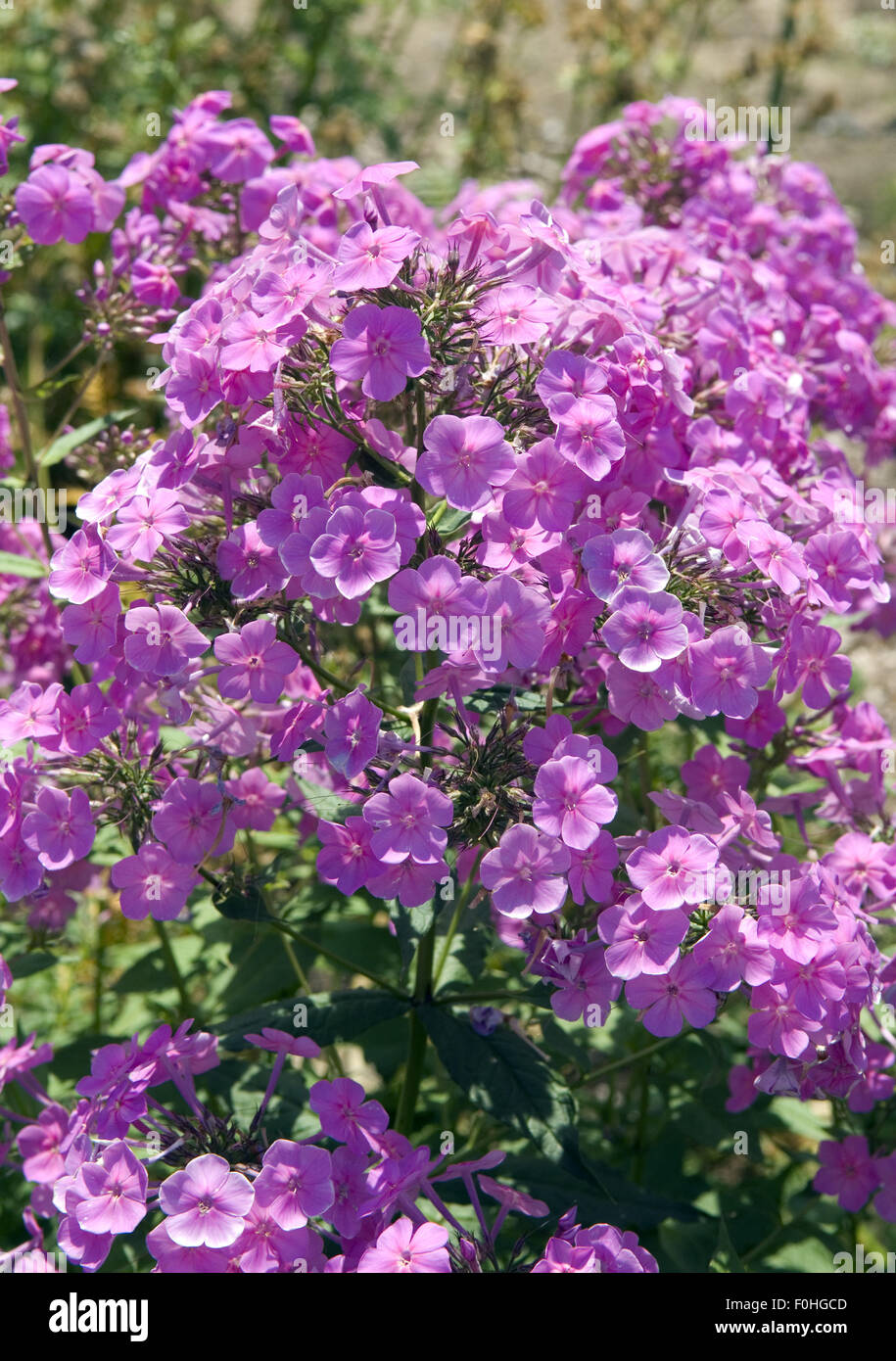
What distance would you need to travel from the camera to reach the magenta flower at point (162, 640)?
1.97m

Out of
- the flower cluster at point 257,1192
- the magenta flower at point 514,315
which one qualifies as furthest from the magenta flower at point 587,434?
the flower cluster at point 257,1192

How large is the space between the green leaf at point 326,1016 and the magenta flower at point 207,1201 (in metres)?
0.39

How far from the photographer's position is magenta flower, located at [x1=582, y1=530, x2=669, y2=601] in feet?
6.37

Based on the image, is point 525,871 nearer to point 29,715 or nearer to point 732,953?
point 732,953

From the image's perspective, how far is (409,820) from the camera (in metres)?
1.90

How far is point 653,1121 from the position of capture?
323 centimetres

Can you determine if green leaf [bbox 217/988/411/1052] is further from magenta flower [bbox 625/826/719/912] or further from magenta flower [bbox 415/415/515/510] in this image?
magenta flower [bbox 415/415/515/510]

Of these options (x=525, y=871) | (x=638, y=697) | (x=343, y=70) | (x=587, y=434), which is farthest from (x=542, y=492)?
(x=343, y=70)

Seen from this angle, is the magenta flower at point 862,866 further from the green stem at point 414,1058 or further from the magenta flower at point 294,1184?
the magenta flower at point 294,1184

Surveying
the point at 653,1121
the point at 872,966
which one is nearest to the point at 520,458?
the point at 872,966

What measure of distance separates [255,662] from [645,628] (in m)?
0.59
